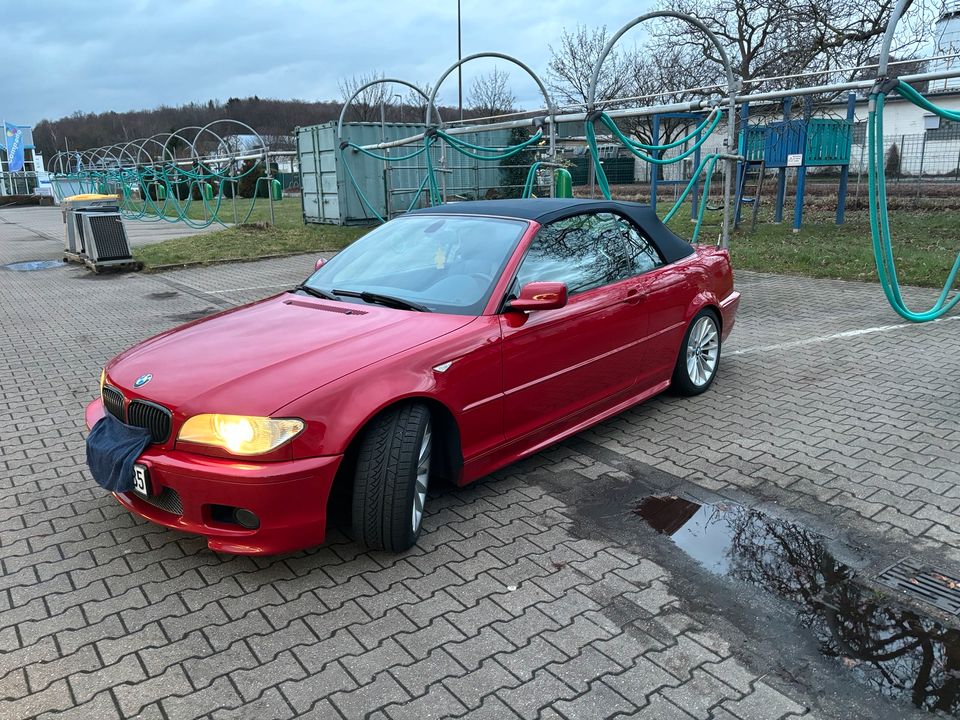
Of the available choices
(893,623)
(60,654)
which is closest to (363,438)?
(60,654)

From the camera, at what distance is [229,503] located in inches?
119

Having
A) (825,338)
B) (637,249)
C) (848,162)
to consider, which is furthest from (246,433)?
(848,162)

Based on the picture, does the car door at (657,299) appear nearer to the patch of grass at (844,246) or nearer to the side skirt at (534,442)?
the side skirt at (534,442)

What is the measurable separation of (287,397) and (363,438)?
0.38m

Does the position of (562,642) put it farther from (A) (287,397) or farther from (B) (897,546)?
(B) (897,546)

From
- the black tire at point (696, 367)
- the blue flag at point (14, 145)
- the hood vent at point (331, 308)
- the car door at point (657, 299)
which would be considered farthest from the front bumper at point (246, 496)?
the blue flag at point (14, 145)

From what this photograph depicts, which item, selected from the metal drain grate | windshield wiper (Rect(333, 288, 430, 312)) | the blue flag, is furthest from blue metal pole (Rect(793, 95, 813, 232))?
the blue flag

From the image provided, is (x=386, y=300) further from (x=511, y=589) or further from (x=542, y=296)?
(x=511, y=589)

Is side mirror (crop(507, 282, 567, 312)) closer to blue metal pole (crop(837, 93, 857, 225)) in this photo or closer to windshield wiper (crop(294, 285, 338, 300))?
windshield wiper (crop(294, 285, 338, 300))

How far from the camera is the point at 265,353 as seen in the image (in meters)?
3.47

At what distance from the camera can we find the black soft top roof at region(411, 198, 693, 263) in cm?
457

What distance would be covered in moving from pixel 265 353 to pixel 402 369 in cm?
66

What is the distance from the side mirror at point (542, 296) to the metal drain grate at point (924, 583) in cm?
190

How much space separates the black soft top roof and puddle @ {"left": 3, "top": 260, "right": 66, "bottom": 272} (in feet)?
40.2
